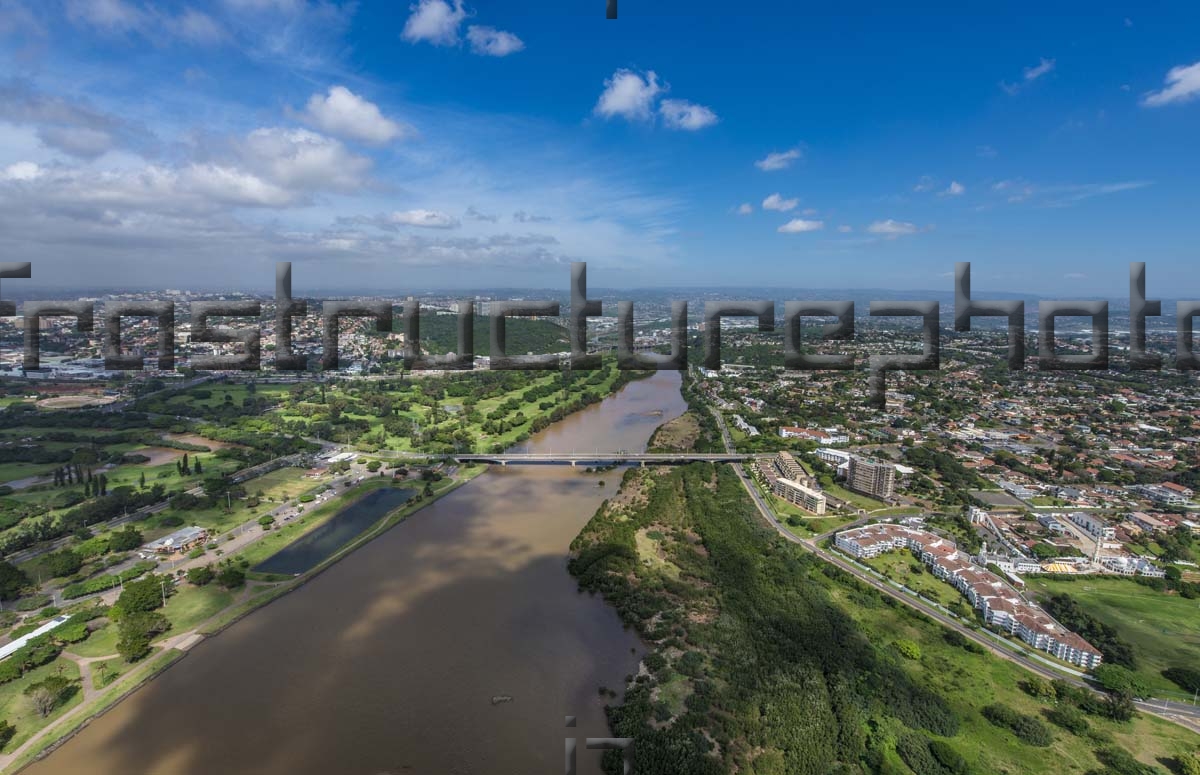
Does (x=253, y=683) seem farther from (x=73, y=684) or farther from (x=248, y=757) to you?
(x=73, y=684)

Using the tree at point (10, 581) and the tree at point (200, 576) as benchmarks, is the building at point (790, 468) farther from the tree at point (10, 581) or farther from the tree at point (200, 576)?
the tree at point (10, 581)

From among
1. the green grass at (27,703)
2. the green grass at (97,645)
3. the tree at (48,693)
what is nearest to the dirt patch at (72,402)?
the green grass at (97,645)

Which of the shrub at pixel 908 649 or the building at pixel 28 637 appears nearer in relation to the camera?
the building at pixel 28 637

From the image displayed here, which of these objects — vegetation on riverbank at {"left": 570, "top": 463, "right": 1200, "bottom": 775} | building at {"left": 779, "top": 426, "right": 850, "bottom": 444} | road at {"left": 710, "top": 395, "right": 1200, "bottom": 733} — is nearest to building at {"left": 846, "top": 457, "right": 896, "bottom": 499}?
road at {"left": 710, "top": 395, "right": 1200, "bottom": 733}

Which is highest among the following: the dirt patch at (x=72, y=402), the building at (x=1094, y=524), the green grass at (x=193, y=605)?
the dirt patch at (x=72, y=402)

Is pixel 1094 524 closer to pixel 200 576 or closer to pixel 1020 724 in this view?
pixel 1020 724

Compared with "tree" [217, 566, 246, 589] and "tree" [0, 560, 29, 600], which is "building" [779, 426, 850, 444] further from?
"tree" [0, 560, 29, 600]

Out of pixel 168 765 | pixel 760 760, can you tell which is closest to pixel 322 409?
pixel 168 765
